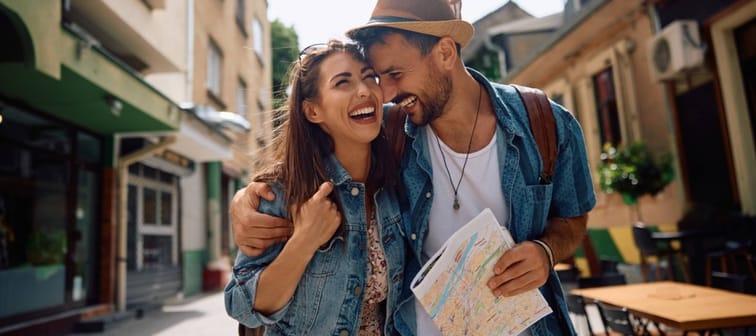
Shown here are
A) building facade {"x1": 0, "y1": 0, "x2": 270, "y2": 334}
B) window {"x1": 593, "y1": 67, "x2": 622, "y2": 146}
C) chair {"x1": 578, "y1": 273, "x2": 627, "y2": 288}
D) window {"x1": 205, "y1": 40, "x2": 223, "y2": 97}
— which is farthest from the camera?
window {"x1": 205, "y1": 40, "x2": 223, "y2": 97}

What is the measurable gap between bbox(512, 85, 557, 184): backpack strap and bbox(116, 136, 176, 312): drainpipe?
27.4ft

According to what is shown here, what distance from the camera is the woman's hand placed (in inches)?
64.2

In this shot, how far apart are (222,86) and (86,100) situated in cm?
802

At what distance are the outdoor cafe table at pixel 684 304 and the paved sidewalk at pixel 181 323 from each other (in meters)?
4.69

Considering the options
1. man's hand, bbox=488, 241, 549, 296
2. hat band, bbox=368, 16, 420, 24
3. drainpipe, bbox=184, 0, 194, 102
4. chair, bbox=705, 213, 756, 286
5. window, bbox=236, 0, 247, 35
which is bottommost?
chair, bbox=705, 213, 756, 286

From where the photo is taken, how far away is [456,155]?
198 cm

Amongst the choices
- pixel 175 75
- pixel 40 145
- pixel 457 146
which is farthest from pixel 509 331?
pixel 175 75

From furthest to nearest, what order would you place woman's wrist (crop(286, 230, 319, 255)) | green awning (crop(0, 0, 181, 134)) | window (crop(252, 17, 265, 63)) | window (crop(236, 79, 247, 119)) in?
window (crop(252, 17, 265, 63))
window (crop(236, 79, 247, 119))
green awning (crop(0, 0, 181, 134))
woman's wrist (crop(286, 230, 319, 255))

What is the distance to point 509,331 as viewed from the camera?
5.57 ft

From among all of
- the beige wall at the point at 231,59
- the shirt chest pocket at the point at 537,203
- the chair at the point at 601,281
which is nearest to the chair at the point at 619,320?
the chair at the point at 601,281

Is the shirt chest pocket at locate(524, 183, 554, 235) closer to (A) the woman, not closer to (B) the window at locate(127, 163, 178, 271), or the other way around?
(A) the woman

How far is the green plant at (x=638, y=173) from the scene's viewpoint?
822cm

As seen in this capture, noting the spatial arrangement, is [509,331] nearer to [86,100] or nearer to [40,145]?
[86,100]

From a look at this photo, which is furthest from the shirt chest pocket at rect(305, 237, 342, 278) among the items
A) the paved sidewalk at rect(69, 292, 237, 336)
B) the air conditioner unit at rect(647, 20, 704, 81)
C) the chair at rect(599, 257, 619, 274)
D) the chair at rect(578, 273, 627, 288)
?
the air conditioner unit at rect(647, 20, 704, 81)
